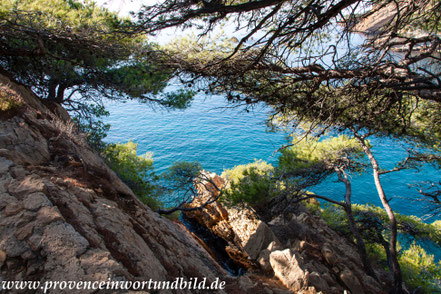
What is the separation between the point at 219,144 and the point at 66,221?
68.0ft

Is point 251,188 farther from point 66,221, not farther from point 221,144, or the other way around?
point 221,144

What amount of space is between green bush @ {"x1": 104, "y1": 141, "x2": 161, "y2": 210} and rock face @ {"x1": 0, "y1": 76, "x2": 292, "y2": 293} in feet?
16.0

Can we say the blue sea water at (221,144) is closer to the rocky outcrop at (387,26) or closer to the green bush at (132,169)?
the green bush at (132,169)

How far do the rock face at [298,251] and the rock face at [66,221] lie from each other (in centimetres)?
A: 104

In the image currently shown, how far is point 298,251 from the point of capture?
8.03 metres

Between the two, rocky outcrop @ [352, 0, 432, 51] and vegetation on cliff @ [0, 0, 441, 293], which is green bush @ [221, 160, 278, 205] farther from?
rocky outcrop @ [352, 0, 432, 51]

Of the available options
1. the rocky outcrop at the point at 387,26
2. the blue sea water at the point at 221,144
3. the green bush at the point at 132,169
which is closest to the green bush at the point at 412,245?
the blue sea water at the point at 221,144

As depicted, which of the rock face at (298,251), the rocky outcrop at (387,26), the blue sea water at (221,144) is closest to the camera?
the rocky outcrop at (387,26)

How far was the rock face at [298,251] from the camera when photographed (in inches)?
241

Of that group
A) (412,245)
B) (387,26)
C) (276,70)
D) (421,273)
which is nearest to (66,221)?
(276,70)

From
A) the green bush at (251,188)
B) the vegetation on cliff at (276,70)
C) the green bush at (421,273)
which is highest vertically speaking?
the vegetation on cliff at (276,70)

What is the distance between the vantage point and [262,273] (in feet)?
23.9

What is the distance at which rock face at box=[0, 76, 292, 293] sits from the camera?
8.74ft

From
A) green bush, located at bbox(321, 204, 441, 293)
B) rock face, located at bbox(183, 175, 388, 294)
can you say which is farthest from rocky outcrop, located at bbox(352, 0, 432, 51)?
green bush, located at bbox(321, 204, 441, 293)
